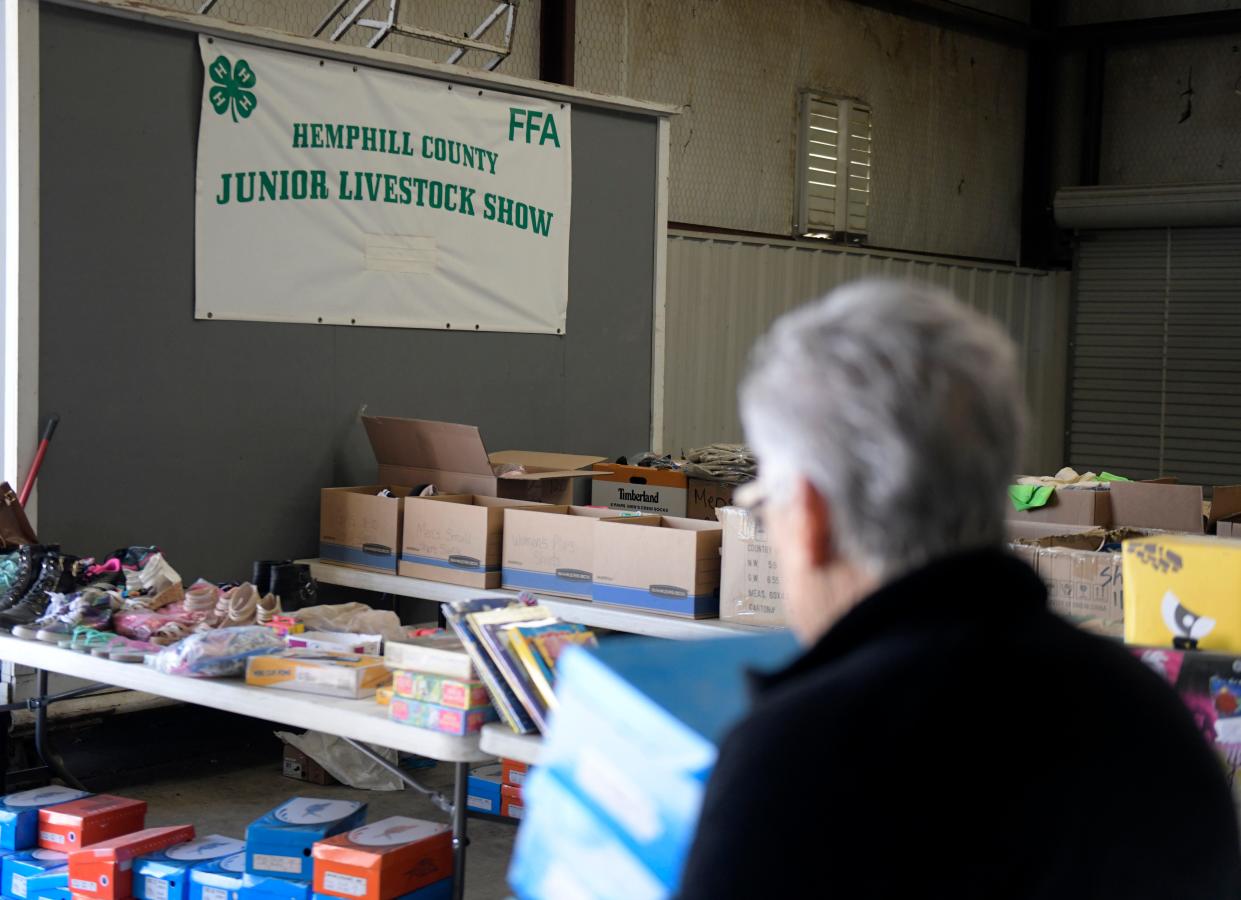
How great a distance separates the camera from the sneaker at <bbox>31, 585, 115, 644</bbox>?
3740mm

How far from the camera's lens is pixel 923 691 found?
37.9 inches

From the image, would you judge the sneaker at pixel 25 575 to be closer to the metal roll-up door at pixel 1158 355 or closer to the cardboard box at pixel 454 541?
the cardboard box at pixel 454 541

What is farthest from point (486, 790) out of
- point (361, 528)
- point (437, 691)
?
point (437, 691)

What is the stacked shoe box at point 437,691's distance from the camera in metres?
2.91

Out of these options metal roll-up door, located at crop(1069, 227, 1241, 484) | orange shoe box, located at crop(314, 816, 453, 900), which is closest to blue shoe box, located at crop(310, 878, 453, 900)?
orange shoe box, located at crop(314, 816, 453, 900)

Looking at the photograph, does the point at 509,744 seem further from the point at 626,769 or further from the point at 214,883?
the point at 626,769

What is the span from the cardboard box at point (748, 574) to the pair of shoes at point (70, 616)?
1806mm

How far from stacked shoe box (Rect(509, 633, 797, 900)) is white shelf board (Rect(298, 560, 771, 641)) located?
2.65 m

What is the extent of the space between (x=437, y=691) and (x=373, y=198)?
10.2 feet

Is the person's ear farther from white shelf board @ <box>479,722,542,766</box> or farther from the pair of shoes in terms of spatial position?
the pair of shoes

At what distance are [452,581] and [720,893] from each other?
400 cm

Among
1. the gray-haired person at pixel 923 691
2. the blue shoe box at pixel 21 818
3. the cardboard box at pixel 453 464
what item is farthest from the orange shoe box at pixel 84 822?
the gray-haired person at pixel 923 691

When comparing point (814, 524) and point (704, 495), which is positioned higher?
point (814, 524)

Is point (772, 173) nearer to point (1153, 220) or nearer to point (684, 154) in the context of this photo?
point (684, 154)
